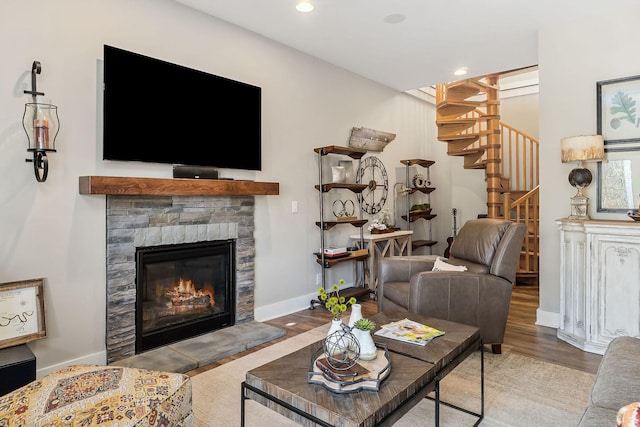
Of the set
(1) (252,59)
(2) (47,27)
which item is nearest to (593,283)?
(1) (252,59)

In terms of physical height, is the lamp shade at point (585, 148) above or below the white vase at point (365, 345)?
above

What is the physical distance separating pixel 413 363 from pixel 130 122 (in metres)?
2.45

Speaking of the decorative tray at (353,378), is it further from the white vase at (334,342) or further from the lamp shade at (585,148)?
the lamp shade at (585,148)

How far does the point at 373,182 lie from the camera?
17.4ft

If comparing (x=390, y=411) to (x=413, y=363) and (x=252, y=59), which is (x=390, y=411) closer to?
(x=413, y=363)

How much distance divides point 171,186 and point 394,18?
7.57ft

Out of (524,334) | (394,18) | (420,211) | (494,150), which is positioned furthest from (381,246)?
(394,18)

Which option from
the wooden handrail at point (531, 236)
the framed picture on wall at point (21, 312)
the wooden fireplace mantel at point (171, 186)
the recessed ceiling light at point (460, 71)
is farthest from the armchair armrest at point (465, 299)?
the recessed ceiling light at point (460, 71)

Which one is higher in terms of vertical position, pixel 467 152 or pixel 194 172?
pixel 467 152

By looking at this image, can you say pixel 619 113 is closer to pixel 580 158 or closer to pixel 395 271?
pixel 580 158

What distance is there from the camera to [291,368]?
165 centimetres

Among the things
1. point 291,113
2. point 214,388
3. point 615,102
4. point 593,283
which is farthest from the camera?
point 291,113

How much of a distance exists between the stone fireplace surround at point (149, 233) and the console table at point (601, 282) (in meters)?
2.76

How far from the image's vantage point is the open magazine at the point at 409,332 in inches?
77.0
